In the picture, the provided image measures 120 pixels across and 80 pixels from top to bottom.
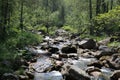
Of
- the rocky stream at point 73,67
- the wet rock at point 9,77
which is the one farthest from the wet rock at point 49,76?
the wet rock at point 9,77

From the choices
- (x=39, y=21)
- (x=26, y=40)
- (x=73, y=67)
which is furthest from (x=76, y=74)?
(x=39, y=21)

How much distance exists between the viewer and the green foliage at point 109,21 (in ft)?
78.9

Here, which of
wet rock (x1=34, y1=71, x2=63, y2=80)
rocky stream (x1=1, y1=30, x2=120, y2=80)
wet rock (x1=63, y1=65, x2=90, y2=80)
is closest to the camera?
wet rock (x1=63, y1=65, x2=90, y2=80)

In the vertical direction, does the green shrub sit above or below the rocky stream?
above

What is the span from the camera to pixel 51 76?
17.1m

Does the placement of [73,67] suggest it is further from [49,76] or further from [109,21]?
[109,21]

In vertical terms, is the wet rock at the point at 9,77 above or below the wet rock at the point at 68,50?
above

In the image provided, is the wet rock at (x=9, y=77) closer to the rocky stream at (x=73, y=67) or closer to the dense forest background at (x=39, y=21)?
the rocky stream at (x=73, y=67)

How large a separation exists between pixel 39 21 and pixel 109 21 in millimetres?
38946

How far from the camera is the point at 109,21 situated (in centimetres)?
2731

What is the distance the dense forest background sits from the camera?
24.3 m

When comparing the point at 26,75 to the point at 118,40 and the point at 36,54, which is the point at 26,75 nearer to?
the point at 36,54

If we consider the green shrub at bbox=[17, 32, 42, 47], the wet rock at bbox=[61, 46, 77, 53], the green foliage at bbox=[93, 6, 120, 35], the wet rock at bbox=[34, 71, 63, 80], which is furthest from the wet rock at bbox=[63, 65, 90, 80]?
the wet rock at bbox=[61, 46, 77, 53]

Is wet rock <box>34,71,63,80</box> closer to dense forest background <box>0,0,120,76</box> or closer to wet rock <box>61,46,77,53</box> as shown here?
dense forest background <box>0,0,120,76</box>
